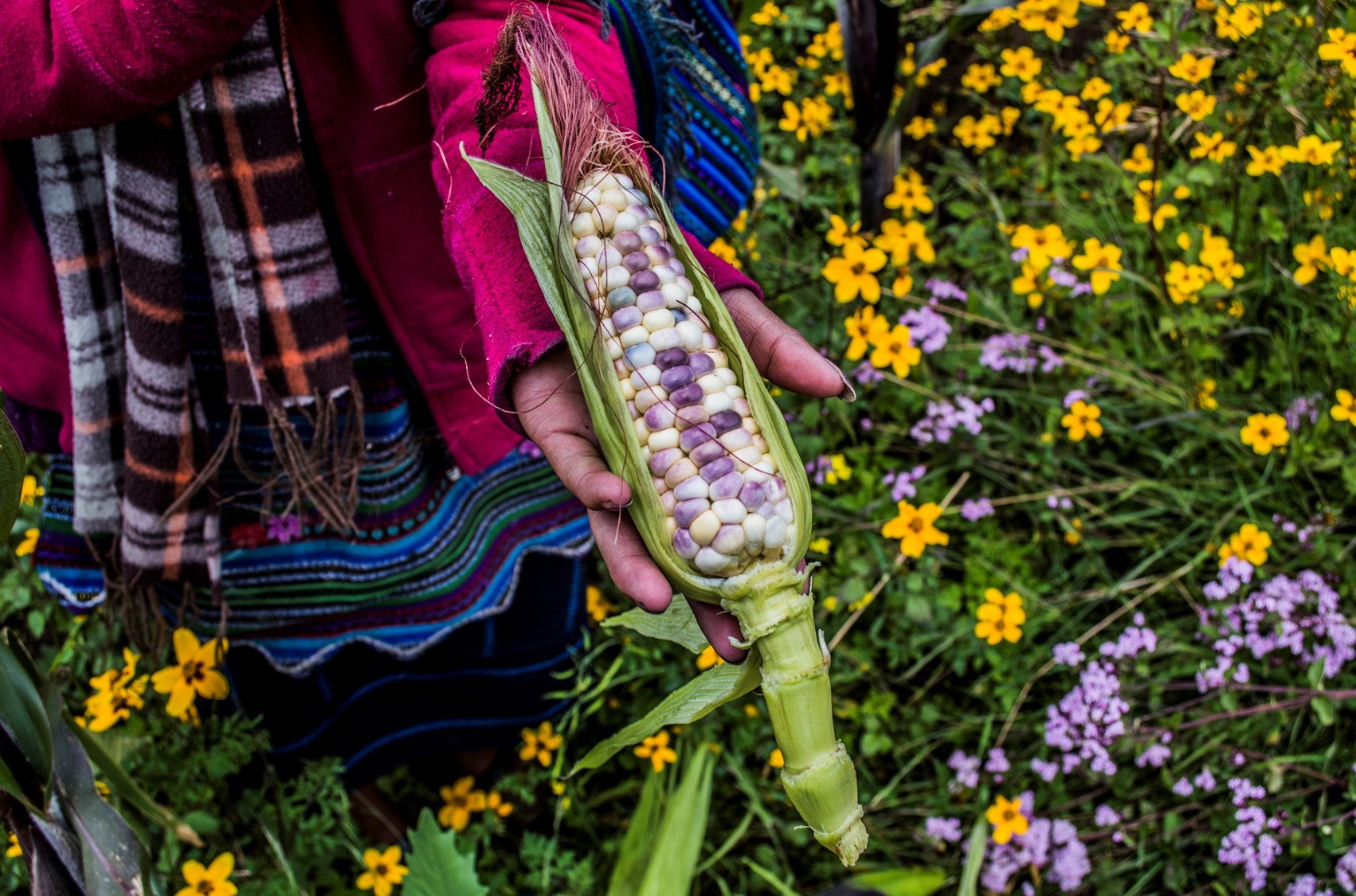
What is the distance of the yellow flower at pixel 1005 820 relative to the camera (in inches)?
59.6

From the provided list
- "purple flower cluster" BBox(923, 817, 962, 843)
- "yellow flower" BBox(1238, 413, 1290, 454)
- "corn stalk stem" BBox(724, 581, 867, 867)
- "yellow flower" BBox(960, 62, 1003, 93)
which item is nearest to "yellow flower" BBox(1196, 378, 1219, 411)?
"yellow flower" BBox(1238, 413, 1290, 454)

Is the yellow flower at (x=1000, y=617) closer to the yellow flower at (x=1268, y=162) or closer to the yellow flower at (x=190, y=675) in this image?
the yellow flower at (x=1268, y=162)

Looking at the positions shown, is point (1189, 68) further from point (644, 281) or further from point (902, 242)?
point (644, 281)

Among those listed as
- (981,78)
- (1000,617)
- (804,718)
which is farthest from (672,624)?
(981,78)

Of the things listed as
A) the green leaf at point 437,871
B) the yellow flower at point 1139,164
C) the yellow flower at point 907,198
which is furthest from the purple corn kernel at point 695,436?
the yellow flower at point 1139,164

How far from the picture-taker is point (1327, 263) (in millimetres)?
1660

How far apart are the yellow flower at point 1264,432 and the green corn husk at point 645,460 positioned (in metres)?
1.10

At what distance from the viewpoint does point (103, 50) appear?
3.06 ft

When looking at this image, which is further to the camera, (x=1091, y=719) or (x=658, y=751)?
(x=658, y=751)

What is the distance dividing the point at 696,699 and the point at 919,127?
1.86 metres

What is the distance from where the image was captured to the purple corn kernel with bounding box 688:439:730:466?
869mm

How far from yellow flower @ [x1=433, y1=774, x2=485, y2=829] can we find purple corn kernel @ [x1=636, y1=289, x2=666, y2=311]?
128 cm

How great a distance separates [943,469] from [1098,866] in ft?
2.42

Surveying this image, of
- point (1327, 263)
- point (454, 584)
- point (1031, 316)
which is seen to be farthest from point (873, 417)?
point (454, 584)
